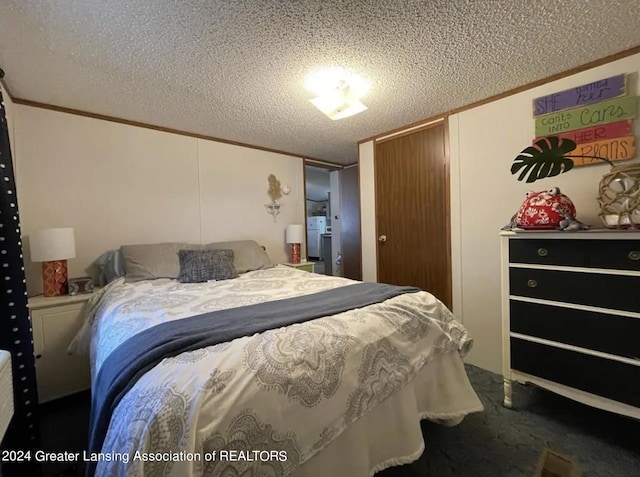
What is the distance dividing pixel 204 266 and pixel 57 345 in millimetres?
1029

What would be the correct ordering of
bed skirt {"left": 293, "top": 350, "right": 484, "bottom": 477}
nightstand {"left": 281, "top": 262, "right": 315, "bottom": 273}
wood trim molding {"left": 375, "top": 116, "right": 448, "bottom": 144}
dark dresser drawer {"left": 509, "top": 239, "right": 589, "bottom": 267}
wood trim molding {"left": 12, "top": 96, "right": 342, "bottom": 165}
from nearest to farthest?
bed skirt {"left": 293, "top": 350, "right": 484, "bottom": 477}, dark dresser drawer {"left": 509, "top": 239, "right": 589, "bottom": 267}, wood trim molding {"left": 12, "top": 96, "right": 342, "bottom": 165}, wood trim molding {"left": 375, "top": 116, "right": 448, "bottom": 144}, nightstand {"left": 281, "top": 262, "right": 315, "bottom": 273}

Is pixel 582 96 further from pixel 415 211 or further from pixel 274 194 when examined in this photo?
pixel 274 194

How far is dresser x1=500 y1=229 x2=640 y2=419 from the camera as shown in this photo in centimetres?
131

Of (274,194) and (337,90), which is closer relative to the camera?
(337,90)

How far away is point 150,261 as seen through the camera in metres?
2.35

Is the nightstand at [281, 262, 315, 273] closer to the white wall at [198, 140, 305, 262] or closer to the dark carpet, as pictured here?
the white wall at [198, 140, 305, 262]

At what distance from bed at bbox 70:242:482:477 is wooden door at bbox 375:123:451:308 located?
1.20 m

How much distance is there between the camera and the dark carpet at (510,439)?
132 centimetres

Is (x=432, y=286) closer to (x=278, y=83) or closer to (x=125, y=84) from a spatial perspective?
(x=278, y=83)

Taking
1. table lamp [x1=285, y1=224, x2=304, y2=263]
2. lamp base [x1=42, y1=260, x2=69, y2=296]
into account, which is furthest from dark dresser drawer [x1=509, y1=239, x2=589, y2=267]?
lamp base [x1=42, y1=260, x2=69, y2=296]

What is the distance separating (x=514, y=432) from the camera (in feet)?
5.11

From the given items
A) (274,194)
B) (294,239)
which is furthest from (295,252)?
(274,194)

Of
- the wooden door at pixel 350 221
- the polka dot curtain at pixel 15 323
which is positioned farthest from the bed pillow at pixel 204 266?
the wooden door at pixel 350 221

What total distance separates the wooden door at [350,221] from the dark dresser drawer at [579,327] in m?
2.70
